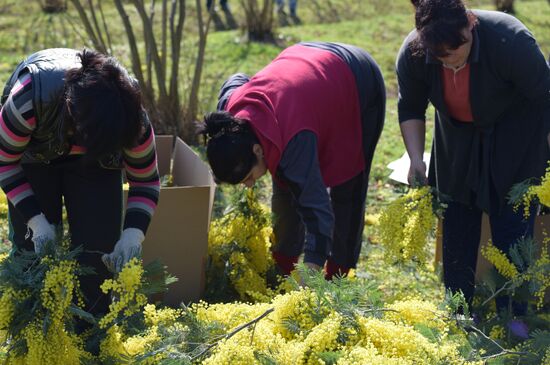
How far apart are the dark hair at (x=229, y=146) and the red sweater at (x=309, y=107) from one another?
2.0 inches

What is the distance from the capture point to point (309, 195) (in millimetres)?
2670

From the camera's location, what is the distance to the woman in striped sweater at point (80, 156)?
2145 millimetres

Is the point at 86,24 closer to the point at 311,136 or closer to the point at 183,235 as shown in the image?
the point at 183,235

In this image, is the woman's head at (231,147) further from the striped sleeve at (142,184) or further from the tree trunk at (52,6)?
the tree trunk at (52,6)

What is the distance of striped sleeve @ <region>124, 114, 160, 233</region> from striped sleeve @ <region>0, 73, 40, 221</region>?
330 mm

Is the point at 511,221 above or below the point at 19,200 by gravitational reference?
below

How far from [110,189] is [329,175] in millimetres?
932

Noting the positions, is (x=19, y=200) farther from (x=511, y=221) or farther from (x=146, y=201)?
(x=511, y=221)

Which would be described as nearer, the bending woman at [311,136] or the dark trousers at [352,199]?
the bending woman at [311,136]

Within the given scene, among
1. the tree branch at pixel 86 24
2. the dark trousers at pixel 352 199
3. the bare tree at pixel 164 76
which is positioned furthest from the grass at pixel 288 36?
the dark trousers at pixel 352 199

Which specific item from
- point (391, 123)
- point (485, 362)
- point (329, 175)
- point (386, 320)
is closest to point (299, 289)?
point (386, 320)

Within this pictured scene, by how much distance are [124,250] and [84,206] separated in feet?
0.98

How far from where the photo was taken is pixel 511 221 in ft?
9.52

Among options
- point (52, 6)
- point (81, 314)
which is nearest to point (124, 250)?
point (81, 314)
